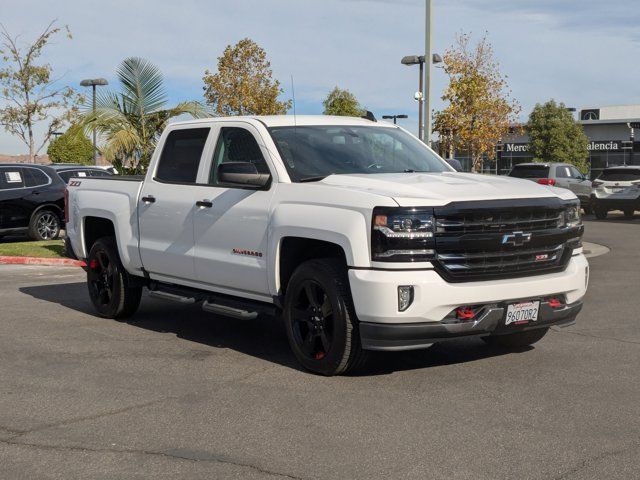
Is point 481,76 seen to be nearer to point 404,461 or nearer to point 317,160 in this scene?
point 317,160

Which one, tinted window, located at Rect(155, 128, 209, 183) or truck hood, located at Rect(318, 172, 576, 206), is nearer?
truck hood, located at Rect(318, 172, 576, 206)

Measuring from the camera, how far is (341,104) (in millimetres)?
67625

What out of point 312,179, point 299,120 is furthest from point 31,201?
point 312,179

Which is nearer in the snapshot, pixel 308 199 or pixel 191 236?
pixel 308 199

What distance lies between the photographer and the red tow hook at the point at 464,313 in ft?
20.7

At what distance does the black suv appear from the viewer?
18625 millimetres

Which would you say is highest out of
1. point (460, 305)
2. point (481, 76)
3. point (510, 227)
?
point (481, 76)

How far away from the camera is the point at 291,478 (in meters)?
4.54

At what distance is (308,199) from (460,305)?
54.6 inches

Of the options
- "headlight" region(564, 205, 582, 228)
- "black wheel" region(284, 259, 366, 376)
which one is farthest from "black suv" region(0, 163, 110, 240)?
"headlight" region(564, 205, 582, 228)

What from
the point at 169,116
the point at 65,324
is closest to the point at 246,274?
the point at 65,324

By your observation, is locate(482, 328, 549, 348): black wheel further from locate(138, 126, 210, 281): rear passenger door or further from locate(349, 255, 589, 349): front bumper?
locate(138, 126, 210, 281): rear passenger door

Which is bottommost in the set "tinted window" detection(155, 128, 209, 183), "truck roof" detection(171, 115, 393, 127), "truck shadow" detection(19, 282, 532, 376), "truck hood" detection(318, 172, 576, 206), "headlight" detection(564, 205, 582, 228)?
"truck shadow" detection(19, 282, 532, 376)

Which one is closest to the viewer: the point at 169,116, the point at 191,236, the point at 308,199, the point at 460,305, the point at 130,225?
the point at 460,305
